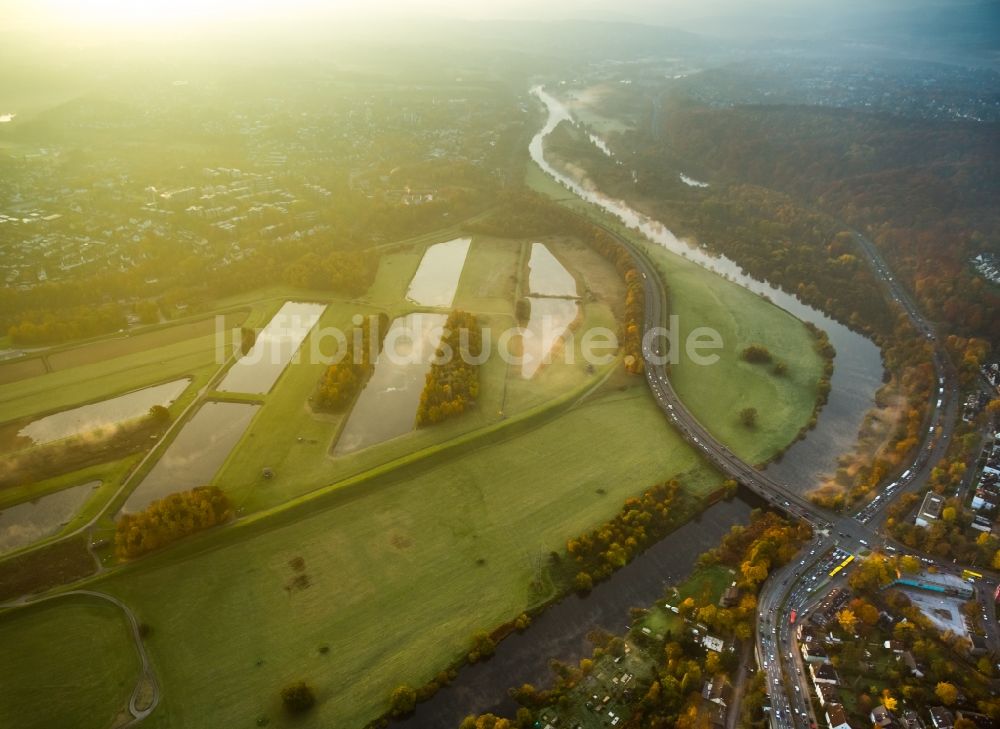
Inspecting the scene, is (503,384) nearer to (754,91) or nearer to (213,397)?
(213,397)

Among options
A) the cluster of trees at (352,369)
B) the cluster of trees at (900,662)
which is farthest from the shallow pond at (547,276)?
the cluster of trees at (900,662)

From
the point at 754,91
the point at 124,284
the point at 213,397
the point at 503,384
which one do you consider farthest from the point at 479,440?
the point at 754,91

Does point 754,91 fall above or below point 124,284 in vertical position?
above

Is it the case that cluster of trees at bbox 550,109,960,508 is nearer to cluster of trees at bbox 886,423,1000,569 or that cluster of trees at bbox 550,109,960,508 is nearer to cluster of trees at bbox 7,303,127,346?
cluster of trees at bbox 886,423,1000,569

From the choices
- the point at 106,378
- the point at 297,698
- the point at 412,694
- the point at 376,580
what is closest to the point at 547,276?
the point at 376,580

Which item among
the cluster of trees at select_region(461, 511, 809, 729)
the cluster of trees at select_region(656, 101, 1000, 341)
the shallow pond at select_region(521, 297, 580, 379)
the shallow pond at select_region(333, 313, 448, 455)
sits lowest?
Result: the cluster of trees at select_region(461, 511, 809, 729)

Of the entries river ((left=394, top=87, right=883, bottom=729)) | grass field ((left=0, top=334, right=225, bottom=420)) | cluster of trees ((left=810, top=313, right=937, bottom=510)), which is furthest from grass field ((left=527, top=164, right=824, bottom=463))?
grass field ((left=0, top=334, right=225, bottom=420))
